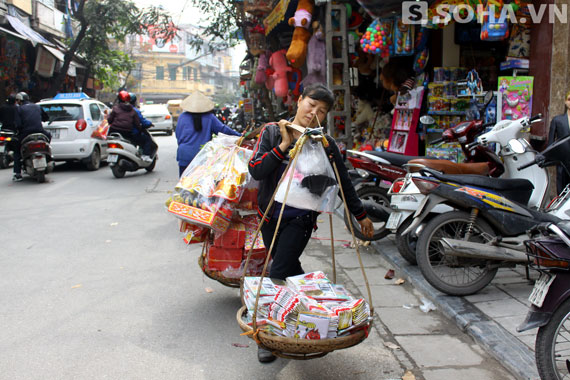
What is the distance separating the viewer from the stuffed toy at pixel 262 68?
1380 centimetres

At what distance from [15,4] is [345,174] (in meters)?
18.7

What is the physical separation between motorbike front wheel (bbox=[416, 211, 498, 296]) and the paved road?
0.34m

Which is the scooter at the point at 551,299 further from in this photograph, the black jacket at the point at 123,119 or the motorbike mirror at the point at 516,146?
the black jacket at the point at 123,119

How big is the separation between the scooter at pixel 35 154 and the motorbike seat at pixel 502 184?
335 inches

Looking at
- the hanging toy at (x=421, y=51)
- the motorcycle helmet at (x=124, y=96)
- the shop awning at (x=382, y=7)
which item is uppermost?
the shop awning at (x=382, y=7)

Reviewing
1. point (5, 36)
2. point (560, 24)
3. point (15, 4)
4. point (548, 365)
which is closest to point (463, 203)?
point (548, 365)

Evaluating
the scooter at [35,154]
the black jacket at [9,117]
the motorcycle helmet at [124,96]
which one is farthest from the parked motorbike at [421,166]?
the black jacket at [9,117]

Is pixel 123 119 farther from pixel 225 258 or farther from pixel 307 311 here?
pixel 307 311

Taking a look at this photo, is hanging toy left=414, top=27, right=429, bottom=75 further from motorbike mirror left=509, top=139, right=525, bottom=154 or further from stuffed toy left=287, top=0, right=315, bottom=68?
motorbike mirror left=509, top=139, right=525, bottom=154

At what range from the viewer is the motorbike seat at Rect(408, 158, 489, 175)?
481 cm

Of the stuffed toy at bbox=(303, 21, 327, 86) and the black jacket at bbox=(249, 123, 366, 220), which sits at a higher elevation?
the stuffed toy at bbox=(303, 21, 327, 86)

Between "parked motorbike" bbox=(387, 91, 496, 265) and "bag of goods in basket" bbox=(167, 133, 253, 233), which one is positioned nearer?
"bag of goods in basket" bbox=(167, 133, 253, 233)

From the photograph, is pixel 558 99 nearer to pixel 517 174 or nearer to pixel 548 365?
pixel 517 174

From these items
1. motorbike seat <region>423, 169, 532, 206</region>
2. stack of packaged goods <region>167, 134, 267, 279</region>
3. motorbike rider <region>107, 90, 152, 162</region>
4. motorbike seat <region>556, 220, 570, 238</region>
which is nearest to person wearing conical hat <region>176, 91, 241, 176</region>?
stack of packaged goods <region>167, 134, 267, 279</region>
